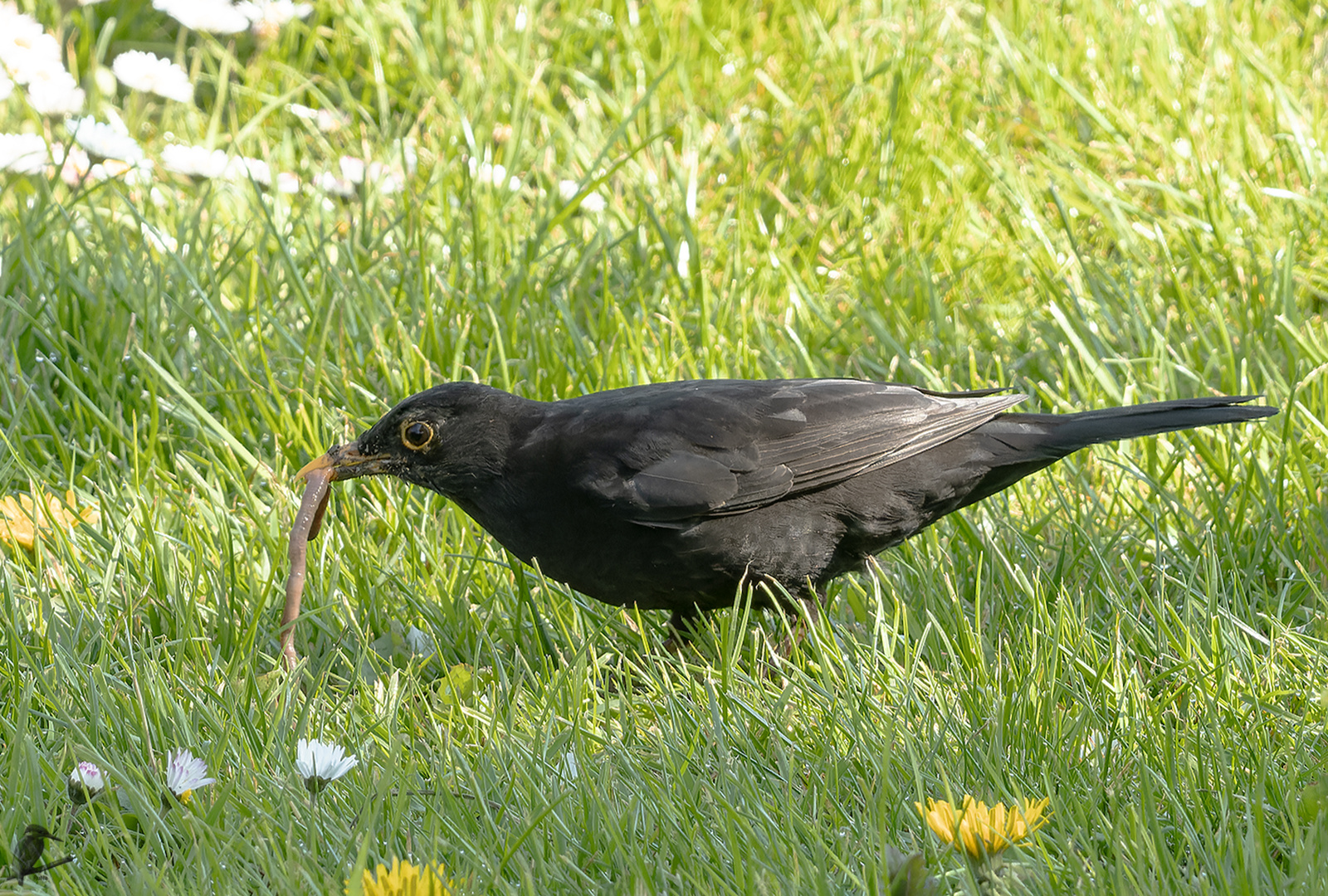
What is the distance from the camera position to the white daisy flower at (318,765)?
7.70 feet

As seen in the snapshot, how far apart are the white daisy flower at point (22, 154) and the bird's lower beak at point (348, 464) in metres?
2.36

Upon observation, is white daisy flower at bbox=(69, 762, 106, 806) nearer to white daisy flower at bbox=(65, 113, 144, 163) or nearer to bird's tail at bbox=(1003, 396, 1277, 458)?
bird's tail at bbox=(1003, 396, 1277, 458)

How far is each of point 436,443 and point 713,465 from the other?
2.37 feet

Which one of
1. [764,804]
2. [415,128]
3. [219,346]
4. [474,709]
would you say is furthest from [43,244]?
[764,804]

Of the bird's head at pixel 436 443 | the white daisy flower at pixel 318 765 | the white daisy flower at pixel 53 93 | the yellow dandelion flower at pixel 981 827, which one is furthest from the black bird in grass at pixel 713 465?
the white daisy flower at pixel 53 93

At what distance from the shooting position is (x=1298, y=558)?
138 inches

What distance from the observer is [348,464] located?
11.1 ft

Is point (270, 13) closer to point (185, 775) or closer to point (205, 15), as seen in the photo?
point (205, 15)

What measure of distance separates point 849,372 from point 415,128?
7.73 feet

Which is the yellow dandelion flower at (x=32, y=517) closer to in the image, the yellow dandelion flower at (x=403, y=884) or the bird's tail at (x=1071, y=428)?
the yellow dandelion flower at (x=403, y=884)

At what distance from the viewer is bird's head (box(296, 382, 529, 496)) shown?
11.1 feet

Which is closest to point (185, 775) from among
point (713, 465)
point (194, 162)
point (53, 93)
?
point (713, 465)

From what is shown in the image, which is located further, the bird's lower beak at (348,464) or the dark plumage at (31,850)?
the bird's lower beak at (348,464)

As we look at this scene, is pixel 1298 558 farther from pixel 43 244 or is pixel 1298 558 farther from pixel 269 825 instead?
pixel 43 244
